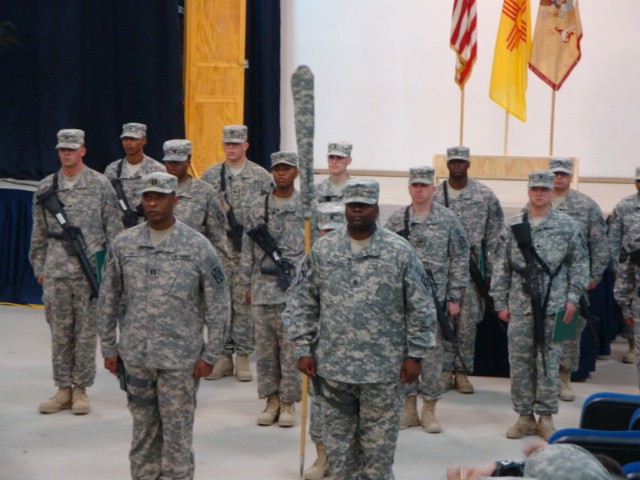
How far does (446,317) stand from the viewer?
25.0ft

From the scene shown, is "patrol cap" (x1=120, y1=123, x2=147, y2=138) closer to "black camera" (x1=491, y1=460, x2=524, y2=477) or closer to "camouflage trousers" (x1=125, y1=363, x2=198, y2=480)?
"camouflage trousers" (x1=125, y1=363, x2=198, y2=480)

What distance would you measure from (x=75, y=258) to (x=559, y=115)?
619 cm

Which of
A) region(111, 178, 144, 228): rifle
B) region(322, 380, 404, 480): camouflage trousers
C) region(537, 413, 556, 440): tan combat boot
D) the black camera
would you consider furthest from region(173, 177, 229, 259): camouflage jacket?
the black camera

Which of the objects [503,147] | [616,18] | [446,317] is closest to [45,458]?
[446,317]

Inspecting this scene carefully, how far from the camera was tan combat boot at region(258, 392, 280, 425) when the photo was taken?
7493mm

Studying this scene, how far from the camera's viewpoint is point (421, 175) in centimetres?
738

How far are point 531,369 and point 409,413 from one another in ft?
2.80

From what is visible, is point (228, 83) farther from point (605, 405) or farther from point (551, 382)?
point (605, 405)

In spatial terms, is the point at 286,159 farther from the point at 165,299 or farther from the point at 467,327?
the point at 165,299

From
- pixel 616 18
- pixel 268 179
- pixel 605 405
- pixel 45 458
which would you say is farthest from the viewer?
pixel 616 18

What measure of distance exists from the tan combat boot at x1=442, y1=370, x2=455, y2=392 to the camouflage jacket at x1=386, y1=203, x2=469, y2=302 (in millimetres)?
1096

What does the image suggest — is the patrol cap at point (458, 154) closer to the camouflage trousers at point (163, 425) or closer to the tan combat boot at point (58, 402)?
the tan combat boot at point (58, 402)

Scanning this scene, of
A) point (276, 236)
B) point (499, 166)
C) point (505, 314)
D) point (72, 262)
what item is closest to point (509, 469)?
point (505, 314)

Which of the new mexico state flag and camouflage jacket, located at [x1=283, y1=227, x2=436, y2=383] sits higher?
the new mexico state flag
